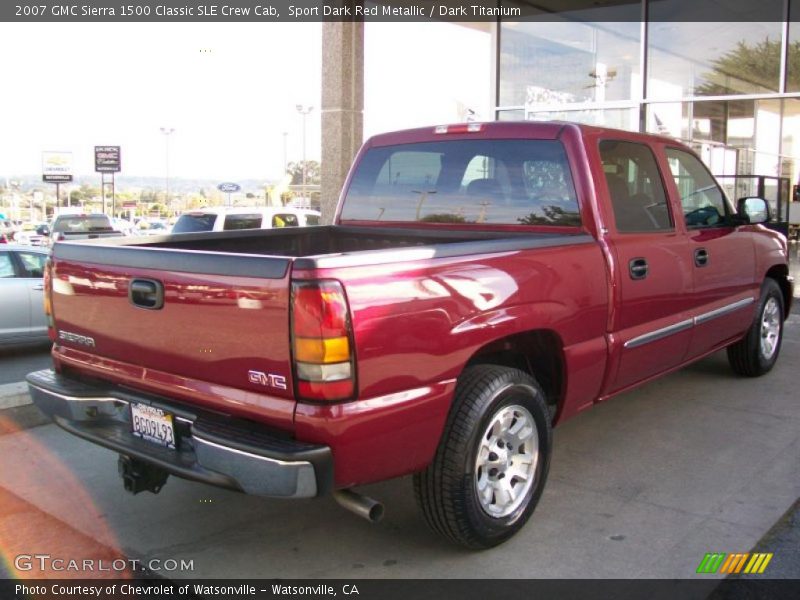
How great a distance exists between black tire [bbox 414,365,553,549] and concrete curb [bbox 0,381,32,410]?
3341mm

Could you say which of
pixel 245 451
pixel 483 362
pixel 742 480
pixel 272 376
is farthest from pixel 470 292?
pixel 742 480

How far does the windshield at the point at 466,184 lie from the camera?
436 cm

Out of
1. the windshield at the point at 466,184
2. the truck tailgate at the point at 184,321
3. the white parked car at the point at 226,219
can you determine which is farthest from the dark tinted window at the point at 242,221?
the truck tailgate at the point at 184,321

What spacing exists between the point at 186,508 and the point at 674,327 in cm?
304

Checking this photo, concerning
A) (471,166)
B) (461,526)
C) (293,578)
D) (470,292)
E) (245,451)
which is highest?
(471,166)

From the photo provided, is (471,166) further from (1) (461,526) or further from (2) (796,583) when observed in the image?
(2) (796,583)

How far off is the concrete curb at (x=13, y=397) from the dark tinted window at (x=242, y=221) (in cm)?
721

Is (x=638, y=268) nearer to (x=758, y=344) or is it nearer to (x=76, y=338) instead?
(x=758, y=344)

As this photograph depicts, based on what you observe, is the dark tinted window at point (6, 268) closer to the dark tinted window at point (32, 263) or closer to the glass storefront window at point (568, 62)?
the dark tinted window at point (32, 263)

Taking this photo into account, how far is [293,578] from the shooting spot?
11.1ft

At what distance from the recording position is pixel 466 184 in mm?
4676

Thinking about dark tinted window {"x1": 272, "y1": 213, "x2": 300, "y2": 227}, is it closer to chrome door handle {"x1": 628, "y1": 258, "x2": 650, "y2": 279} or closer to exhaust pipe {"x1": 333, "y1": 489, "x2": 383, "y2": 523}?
chrome door handle {"x1": 628, "y1": 258, "x2": 650, "y2": 279}

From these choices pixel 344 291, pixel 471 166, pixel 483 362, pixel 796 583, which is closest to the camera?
pixel 344 291

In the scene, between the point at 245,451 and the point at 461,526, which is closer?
Answer: the point at 245,451
